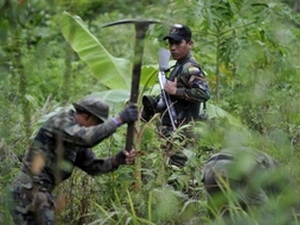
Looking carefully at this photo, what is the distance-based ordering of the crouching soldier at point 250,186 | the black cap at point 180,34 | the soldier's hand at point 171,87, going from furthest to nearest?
the black cap at point 180,34 → the soldier's hand at point 171,87 → the crouching soldier at point 250,186

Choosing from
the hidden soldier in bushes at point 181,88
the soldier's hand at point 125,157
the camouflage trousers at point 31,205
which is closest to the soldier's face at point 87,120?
the soldier's hand at point 125,157

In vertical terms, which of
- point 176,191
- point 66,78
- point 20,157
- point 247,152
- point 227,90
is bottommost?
point 227,90

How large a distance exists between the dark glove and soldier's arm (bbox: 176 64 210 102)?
2252mm

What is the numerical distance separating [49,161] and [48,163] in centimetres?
2

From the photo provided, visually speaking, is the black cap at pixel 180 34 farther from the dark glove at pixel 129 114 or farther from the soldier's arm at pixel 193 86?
the dark glove at pixel 129 114

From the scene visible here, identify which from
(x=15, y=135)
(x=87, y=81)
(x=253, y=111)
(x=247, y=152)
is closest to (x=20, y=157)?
(x=15, y=135)

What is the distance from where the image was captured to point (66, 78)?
5043mm

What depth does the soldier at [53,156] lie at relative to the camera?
721cm

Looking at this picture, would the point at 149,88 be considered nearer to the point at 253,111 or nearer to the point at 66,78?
the point at 253,111

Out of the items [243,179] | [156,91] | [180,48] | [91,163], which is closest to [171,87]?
[180,48]

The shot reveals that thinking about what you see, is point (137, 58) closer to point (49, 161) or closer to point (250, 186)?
point (250, 186)

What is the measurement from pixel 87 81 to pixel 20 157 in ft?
18.2

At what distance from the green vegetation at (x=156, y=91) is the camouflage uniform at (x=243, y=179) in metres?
0.11

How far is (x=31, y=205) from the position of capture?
7.51m
